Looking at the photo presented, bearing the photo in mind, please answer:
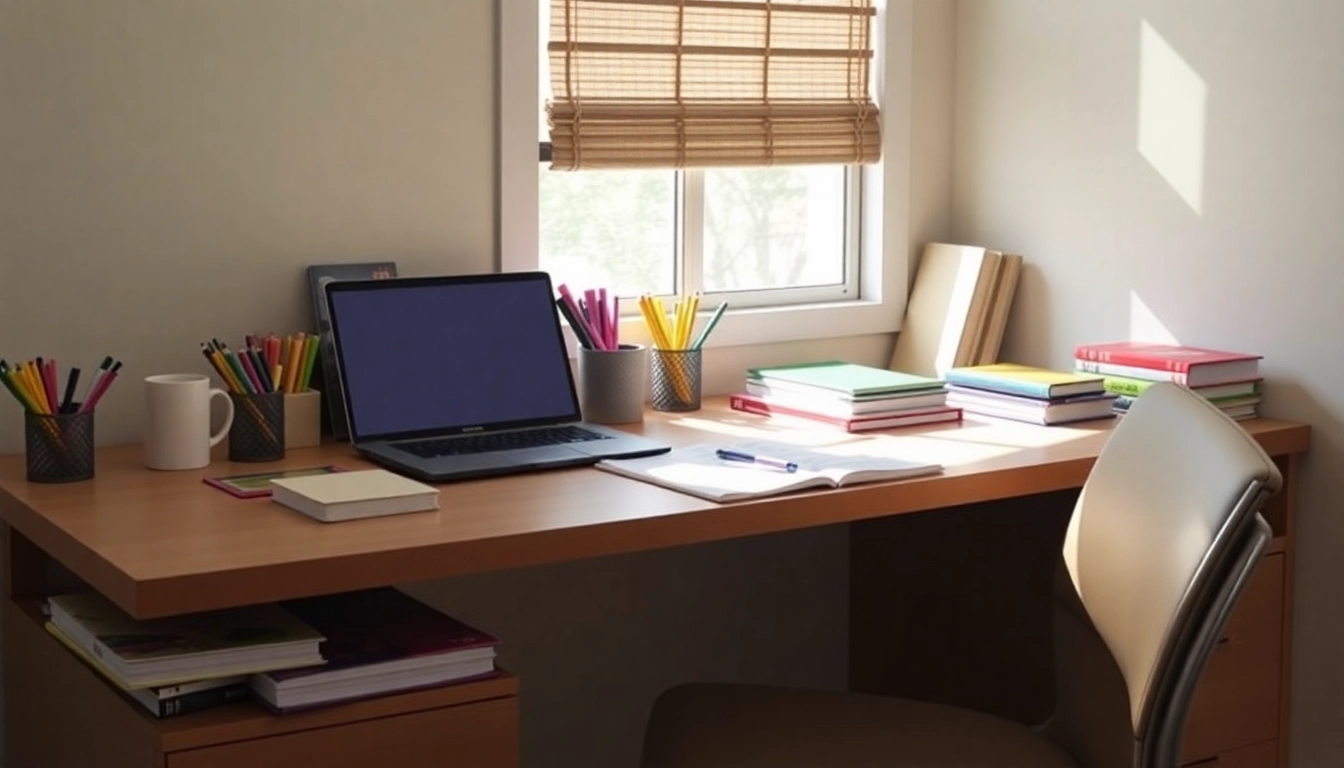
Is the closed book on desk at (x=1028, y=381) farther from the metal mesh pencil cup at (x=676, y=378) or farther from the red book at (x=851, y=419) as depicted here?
the metal mesh pencil cup at (x=676, y=378)

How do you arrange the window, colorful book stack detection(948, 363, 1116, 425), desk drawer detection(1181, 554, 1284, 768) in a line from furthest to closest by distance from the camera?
the window
colorful book stack detection(948, 363, 1116, 425)
desk drawer detection(1181, 554, 1284, 768)

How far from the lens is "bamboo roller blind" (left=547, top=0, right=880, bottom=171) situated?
2.65 meters

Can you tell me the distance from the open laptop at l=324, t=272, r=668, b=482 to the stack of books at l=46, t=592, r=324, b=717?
1.33 ft

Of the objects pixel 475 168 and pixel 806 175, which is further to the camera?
pixel 806 175

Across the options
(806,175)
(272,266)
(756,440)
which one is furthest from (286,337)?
(806,175)

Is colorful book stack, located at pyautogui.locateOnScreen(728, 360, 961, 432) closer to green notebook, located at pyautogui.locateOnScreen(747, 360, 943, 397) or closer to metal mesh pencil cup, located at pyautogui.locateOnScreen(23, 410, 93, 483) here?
green notebook, located at pyautogui.locateOnScreen(747, 360, 943, 397)

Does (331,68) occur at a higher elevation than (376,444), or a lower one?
higher

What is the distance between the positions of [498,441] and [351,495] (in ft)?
1.39

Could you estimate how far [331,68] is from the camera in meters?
2.42

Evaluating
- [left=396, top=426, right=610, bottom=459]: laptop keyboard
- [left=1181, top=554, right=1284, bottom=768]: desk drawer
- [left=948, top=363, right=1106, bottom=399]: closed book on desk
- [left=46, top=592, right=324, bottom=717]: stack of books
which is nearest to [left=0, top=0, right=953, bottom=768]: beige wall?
[left=396, top=426, right=610, bottom=459]: laptop keyboard

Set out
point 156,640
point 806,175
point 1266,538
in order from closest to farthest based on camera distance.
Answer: point 1266,538 → point 156,640 → point 806,175

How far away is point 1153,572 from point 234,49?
4.48 feet

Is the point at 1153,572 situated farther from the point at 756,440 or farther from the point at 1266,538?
the point at 756,440

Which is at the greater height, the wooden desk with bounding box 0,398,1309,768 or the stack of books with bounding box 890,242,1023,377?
the stack of books with bounding box 890,242,1023,377
